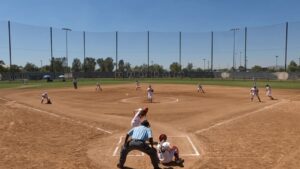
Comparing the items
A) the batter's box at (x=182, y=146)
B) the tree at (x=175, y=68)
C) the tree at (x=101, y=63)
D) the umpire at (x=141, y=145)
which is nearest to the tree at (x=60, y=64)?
the tree at (x=101, y=63)

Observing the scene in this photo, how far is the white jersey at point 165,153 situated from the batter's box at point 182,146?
125cm

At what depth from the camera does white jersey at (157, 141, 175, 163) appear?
12.2 meters

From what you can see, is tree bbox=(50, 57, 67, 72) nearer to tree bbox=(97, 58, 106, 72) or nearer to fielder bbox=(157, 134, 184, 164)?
tree bbox=(97, 58, 106, 72)

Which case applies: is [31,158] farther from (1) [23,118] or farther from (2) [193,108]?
(2) [193,108]

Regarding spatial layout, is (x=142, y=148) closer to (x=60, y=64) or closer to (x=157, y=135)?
(x=157, y=135)

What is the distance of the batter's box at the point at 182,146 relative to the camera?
44.5ft

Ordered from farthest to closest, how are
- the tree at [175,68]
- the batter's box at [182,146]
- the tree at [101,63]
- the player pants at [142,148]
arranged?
the tree at [101,63] → the tree at [175,68] → the batter's box at [182,146] → the player pants at [142,148]

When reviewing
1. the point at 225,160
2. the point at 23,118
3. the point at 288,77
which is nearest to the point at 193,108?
the point at 23,118

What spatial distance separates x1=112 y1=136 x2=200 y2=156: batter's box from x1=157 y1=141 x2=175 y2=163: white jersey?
1245mm

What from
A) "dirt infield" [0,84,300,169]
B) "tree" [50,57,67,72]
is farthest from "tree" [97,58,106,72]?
"dirt infield" [0,84,300,169]

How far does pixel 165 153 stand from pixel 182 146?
2.77 metres

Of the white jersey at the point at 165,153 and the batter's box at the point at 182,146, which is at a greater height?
the white jersey at the point at 165,153

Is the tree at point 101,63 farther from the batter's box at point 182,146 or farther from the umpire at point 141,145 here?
the umpire at point 141,145

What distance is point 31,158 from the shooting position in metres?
12.8
